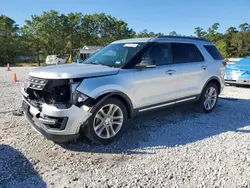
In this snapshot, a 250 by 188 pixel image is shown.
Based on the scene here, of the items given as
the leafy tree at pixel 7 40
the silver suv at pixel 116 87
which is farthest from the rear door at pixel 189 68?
the leafy tree at pixel 7 40

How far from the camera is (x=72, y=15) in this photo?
159 feet

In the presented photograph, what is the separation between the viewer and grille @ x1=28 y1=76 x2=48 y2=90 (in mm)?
3379

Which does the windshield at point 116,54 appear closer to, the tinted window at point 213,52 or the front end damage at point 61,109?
the front end damage at point 61,109

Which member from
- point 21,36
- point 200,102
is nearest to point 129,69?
point 200,102

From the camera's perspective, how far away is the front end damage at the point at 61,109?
3.27m

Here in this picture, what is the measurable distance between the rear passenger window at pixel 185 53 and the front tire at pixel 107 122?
184cm

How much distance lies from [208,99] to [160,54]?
2.02 m

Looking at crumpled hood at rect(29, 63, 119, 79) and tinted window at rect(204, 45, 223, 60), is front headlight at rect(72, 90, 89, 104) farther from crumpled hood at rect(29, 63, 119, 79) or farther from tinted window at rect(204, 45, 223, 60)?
tinted window at rect(204, 45, 223, 60)

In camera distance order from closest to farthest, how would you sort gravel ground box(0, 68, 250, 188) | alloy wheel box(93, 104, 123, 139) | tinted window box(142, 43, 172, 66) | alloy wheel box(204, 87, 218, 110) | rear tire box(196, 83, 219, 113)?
gravel ground box(0, 68, 250, 188)
alloy wheel box(93, 104, 123, 139)
tinted window box(142, 43, 172, 66)
rear tire box(196, 83, 219, 113)
alloy wheel box(204, 87, 218, 110)

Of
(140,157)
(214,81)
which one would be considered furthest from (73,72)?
(214,81)

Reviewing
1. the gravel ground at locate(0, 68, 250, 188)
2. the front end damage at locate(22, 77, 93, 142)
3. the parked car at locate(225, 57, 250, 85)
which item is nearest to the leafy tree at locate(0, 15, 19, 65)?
the parked car at locate(225, 57, 250, 85)

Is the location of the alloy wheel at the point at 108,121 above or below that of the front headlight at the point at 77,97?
below

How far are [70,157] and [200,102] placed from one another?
139 inches

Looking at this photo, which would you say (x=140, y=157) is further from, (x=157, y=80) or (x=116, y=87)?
(x=157, y=80)
